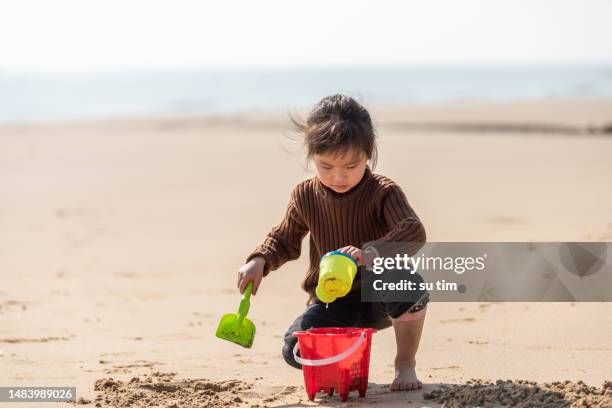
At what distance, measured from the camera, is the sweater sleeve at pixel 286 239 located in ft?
10.7

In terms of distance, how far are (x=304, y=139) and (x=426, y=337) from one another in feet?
3.78

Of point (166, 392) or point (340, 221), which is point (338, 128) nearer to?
point (340, 221)

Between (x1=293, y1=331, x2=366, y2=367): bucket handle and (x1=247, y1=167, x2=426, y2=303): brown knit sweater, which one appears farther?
(x1=247, y1=167, x2=426, y2=303): brown knit sweater

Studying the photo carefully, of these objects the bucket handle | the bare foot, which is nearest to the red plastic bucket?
the bucket handle

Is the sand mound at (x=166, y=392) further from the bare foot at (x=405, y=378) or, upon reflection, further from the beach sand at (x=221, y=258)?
the bare foot at (x=405, y=378)

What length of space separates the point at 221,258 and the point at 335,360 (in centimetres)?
308

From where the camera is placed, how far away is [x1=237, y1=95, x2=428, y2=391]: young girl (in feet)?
9.81

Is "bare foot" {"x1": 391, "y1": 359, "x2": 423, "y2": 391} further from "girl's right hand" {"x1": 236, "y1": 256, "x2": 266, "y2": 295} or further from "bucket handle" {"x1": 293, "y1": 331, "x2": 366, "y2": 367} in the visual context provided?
"girl's right hand" {"x1": 236, "y1": 256, "x2": 266, "y2": 295}

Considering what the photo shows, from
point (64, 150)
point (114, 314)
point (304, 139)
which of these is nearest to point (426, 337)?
point (304, 139)

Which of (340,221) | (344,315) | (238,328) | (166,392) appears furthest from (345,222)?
(166,392)

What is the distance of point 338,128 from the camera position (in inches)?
117

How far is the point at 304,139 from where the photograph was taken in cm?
310

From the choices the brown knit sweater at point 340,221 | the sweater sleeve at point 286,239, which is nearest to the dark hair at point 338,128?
the brown knit sweater at point 340,221

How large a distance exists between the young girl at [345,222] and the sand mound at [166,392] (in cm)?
25
